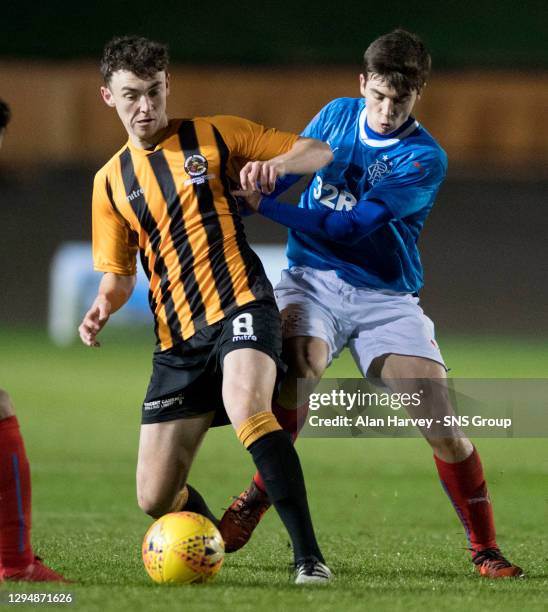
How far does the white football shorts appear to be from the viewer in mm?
4730

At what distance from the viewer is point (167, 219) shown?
4.51m

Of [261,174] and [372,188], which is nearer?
[261,174]

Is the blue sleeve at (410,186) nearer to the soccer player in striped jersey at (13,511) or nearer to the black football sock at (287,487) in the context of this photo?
the black football sock at (287,487)

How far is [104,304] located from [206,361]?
50cm

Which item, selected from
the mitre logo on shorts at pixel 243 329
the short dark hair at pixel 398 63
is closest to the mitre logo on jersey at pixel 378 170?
the short dark hair at pixel 398 63

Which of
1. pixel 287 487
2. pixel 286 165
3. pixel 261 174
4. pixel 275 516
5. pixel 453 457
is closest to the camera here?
pixel 287 487

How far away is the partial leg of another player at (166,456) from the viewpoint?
14.8 feet

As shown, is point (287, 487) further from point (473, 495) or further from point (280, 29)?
point (280, 29)

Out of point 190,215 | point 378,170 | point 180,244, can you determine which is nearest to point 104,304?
point 180,244

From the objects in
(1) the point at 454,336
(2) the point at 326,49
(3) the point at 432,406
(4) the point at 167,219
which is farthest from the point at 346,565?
(2) the point at 326,49

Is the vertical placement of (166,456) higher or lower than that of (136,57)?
lower

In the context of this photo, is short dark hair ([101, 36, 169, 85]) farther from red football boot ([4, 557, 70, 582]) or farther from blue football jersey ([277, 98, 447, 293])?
red football boot ([4, 557, 70, 582])

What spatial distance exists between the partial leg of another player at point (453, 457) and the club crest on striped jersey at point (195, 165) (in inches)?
43.4

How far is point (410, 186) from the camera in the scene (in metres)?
4.75
